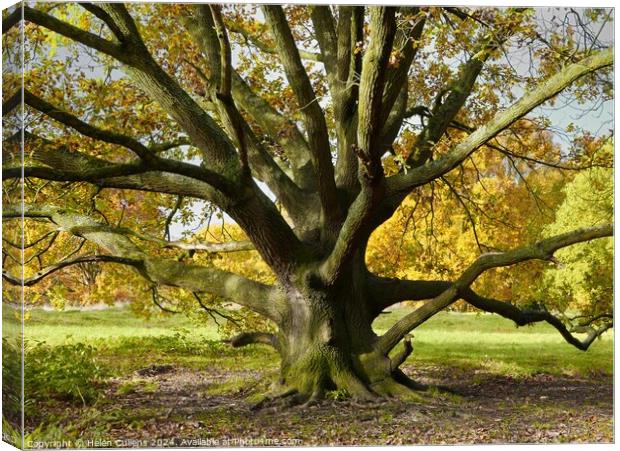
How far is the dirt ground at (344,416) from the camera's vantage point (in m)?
6.50

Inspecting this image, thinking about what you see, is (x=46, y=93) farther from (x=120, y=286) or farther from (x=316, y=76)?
(x=316, y=76)

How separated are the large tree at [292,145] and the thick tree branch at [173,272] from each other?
15mm

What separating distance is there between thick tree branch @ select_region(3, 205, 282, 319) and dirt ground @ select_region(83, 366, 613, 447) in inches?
30.5

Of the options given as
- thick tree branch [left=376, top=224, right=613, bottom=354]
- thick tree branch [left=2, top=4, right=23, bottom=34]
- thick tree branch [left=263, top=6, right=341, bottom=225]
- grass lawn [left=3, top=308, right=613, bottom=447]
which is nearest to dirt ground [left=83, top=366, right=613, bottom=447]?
grass lawn [left=3, top=308, right=613, bottom=447]

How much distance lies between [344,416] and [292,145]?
2.82 meters

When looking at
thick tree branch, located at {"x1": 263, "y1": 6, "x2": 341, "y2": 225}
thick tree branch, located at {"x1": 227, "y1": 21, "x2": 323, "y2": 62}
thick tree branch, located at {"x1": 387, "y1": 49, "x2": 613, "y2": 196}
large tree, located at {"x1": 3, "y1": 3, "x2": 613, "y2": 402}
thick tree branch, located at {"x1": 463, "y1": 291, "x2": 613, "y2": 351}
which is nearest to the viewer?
thick tree branch, located at {"x1": 387, "y1": 49, "x2": 613, "y2": 196}

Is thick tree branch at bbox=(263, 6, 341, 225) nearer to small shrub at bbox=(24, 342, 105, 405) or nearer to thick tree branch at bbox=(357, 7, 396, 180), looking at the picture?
thick tree branch at bbox=(357, 7, 396, 180)

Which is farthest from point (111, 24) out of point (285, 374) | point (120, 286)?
point (285, 374)

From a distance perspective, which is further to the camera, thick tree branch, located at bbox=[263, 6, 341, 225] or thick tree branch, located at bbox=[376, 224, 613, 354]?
thick tree branch, located at bbox=[263, 6, 341, 225]

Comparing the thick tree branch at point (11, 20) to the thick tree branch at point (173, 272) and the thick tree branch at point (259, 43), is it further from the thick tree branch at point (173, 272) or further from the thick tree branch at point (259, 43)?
the thick tree branch at point (259, 43)

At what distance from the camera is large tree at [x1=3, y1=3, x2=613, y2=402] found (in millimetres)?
6430

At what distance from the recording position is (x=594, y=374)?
7.91 m

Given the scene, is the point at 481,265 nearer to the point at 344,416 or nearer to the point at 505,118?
the point at 505,118

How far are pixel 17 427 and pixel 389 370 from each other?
3.29m
